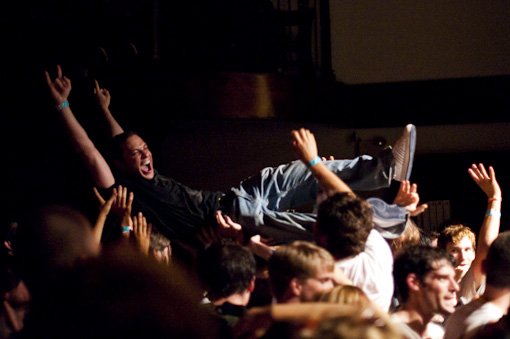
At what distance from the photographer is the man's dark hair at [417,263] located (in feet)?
6.99

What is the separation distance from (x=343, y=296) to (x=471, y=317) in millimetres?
691

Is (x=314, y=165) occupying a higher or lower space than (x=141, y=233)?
higher

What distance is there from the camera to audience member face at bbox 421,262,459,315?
6.89 ft

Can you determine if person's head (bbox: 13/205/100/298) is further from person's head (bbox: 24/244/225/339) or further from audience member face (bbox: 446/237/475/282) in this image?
audience member face (bbox: 446/237/475/282)

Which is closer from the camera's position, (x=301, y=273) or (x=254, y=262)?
(x=301, y=273)

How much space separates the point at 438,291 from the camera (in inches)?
83.1

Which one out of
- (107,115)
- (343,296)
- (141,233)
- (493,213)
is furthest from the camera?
(107,115)

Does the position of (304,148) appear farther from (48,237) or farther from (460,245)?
(48,237)

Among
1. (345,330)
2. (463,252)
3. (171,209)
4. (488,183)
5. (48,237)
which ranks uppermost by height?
(345,330)

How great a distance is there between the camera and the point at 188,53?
5.52 metres

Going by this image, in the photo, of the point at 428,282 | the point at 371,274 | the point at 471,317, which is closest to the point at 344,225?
the point at 371,274

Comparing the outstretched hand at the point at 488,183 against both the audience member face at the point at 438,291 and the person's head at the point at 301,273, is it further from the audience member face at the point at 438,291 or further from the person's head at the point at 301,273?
the person's head at the point at 301,273

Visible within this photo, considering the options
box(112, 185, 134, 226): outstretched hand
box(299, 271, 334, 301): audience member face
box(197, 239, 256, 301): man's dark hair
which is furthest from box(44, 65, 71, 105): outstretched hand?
box(299, 271, 334, 301): audience member face

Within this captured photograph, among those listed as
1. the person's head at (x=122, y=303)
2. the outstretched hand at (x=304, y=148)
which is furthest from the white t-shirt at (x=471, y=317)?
the person's head at (x=122, y=303)
